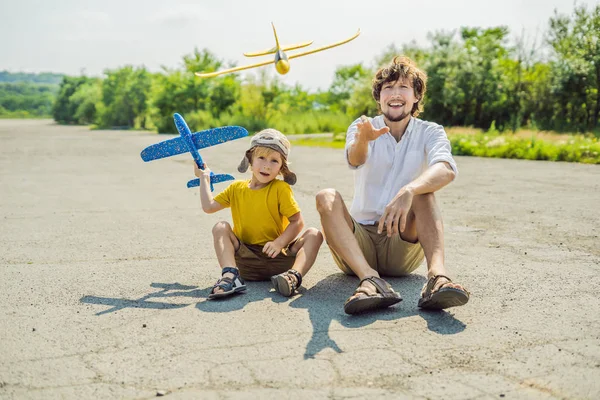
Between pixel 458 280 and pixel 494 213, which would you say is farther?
pixel 494 213

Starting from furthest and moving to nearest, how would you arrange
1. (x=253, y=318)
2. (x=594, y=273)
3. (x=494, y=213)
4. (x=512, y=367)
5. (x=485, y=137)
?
(x=485, y=137), (x=494, y=213), (x=594, y=273), (x=253, y=318), (x=512, y=367)

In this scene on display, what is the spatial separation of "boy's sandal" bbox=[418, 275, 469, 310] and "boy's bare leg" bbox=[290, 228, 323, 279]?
0.82 m

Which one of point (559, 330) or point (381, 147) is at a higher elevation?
point (381, 147)

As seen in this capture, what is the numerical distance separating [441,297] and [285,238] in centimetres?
113

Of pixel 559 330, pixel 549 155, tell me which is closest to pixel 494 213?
pixel 559 330

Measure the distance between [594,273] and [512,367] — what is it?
7.04ft

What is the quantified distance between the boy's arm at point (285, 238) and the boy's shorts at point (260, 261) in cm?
10

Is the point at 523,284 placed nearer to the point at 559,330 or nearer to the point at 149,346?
the point at 559,330

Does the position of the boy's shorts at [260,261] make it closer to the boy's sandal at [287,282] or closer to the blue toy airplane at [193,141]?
the boy's sandal at [287,282]

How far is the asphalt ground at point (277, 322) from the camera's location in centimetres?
270

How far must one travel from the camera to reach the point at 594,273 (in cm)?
462

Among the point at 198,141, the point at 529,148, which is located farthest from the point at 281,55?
the point at 529,148

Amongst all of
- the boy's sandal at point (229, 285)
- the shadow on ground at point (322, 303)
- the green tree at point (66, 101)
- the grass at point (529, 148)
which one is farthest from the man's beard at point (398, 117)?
the green tree at point (66, 101)

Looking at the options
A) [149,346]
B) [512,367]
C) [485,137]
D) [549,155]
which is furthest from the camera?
[485,137]
